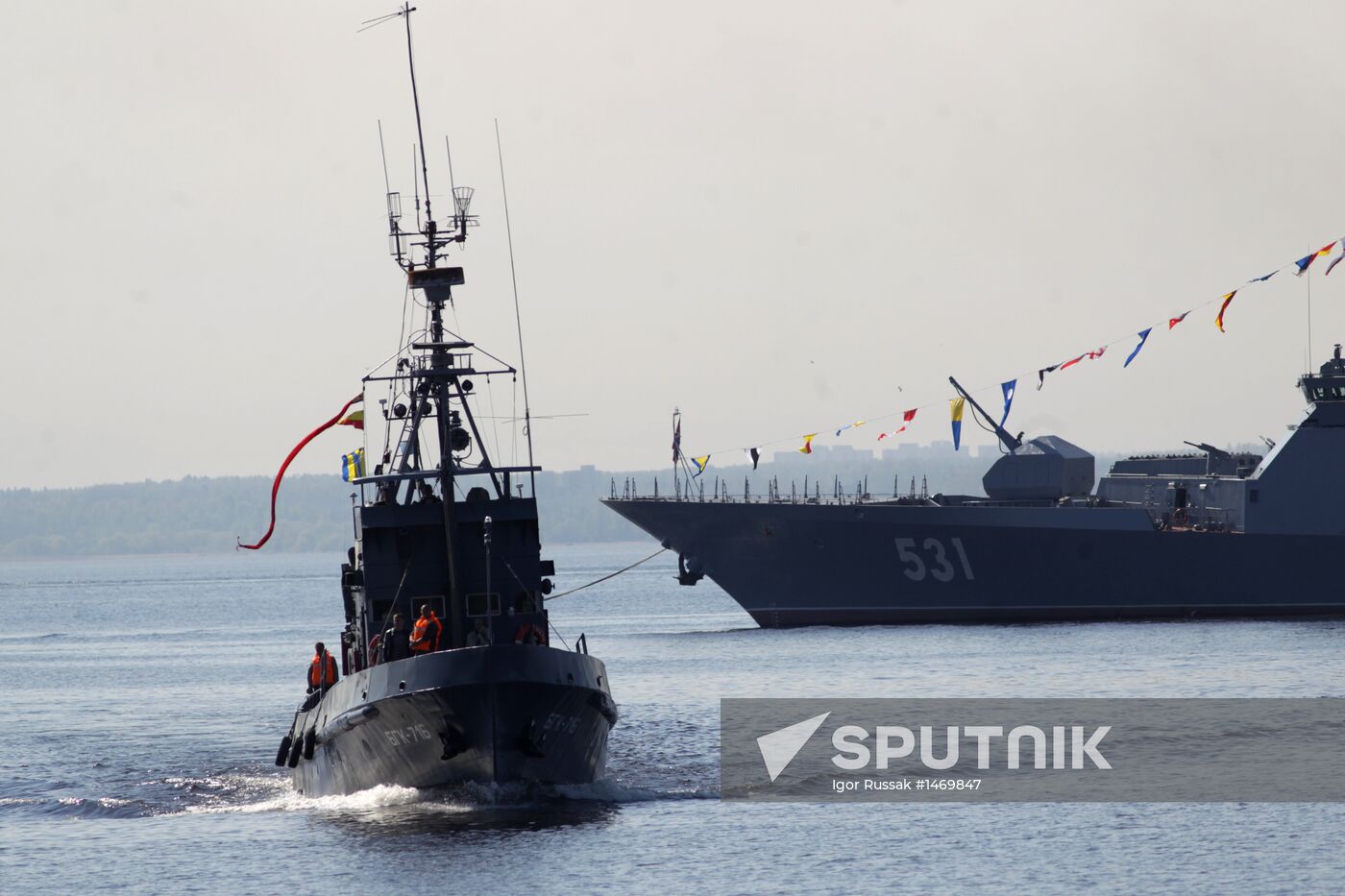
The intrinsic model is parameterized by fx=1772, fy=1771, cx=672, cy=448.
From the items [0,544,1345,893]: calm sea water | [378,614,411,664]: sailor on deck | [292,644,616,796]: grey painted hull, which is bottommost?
[0,544,1345,893]: calm sea water

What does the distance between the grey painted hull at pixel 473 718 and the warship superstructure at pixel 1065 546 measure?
1390 inches

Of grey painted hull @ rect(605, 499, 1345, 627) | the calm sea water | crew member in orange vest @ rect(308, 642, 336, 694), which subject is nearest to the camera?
the calm sea water

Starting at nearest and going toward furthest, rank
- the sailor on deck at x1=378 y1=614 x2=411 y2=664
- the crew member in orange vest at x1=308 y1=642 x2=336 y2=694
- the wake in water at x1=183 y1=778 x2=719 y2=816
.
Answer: the wake in water at x1=183 y1=778 x2=719 y2=816, the sailor on deck at x1=378 y1=614 x2=411 y2=664, the crew member in orange vest at x1=308 y1=642 x2=336 y2=694

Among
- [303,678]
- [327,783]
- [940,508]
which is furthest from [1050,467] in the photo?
[327,783]

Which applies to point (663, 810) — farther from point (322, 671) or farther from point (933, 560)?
point (933, 560)

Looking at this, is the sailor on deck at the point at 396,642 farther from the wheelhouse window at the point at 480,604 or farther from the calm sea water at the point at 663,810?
the calm sea water at the point at 663,810

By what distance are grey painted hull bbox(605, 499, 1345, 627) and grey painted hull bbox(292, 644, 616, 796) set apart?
35.2 meters

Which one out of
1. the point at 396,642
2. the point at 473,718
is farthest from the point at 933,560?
the point at 473,718

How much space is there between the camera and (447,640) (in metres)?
25.4

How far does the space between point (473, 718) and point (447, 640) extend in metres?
2.45

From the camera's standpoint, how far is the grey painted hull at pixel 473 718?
75.7 ft

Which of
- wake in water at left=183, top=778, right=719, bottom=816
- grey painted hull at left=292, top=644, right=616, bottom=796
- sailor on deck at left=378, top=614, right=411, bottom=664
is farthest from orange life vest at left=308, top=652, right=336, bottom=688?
sailor on deck at left=378, top=614, right=411, bottom=664

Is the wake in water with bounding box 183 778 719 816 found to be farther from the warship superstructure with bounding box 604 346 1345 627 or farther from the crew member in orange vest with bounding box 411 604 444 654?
the warship superstructure with bounding box 604 346 1345 627

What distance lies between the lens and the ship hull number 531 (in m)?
59.5
